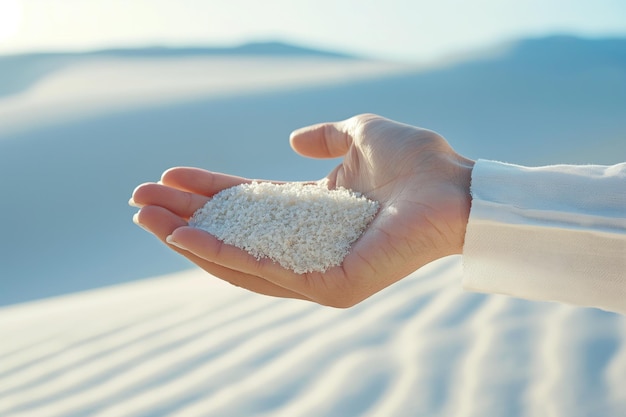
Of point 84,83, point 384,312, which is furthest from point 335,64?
point 384,312

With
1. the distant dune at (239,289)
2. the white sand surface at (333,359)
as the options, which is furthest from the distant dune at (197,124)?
the white sand surface at (333,359)

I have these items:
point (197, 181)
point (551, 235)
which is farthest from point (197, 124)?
point (551, 235)

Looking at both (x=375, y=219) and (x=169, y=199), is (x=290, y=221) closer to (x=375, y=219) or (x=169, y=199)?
(x=375, y=219)

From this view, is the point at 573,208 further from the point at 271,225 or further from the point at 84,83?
the point at 84,83

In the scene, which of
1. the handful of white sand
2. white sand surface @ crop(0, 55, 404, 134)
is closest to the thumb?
the handful of white sand

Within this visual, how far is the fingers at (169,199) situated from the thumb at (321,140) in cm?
42

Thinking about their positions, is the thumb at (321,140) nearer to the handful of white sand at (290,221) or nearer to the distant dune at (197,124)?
the handful of white sand at (290,221)

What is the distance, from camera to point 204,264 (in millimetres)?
2180

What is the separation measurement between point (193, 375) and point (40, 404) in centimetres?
57

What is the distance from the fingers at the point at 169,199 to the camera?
2.32 m

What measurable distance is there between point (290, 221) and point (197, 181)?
0.51 m

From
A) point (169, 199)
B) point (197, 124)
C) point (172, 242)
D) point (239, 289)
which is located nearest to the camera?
point (172, 242)

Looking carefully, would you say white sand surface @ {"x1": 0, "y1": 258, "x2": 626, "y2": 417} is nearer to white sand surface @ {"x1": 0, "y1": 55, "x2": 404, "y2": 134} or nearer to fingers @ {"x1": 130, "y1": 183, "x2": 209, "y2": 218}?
fingers @ {"x1": 130, "y1": 183, "x2": 209, "y2": 218}

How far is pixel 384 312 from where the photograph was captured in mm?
2791
